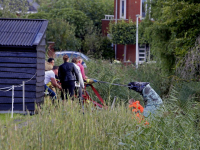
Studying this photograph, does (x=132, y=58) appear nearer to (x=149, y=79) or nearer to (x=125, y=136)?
(x=149, y=79)

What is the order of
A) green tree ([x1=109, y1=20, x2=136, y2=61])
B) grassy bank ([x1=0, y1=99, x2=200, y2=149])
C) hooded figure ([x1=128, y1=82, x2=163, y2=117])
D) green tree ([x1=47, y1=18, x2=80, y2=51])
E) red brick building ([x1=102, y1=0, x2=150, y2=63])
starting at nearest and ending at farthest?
grassy bank ([x1=0, y1=99, x2=200, y2=149]), hooded figure ([x1=128, y1=82, x2=163, y2=117]), green tree ([x1=47, y1=18, x2=80, y2=51]), green tree ([x1=109, y1=20, x2=136, y2=61]), red brick building ([x1=102, y1=0, x2=150, y2=63])

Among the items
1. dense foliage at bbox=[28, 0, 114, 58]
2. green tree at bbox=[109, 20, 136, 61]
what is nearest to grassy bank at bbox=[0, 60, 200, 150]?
dense foliage at bbox=[28, 0, 114, 58]

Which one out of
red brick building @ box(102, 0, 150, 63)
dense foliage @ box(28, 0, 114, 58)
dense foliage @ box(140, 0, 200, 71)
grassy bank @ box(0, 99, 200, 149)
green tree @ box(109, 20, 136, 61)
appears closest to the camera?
grassy bank @ box(0, 99, 200, 149)

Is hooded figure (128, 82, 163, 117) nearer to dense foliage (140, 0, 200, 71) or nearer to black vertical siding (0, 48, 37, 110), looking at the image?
black vertical siding (0, 48, 37, 110)

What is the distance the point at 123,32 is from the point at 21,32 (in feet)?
81.0

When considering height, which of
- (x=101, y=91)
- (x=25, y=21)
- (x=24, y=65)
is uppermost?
(x=25, y=21)

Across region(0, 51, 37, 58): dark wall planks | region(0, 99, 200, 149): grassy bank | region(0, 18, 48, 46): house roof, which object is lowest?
region(0, 99, 200, 149): grassy bank

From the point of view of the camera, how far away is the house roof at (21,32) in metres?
9.87

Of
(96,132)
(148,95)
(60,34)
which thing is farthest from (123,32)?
(96,132)

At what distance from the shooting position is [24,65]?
33.0ft

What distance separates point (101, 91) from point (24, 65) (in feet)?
10.7

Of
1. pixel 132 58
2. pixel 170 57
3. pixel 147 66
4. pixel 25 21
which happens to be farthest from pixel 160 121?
pixel 132 58

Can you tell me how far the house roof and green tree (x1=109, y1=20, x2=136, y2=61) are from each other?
77.3ft

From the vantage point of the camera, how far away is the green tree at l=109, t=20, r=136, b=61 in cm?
3422
